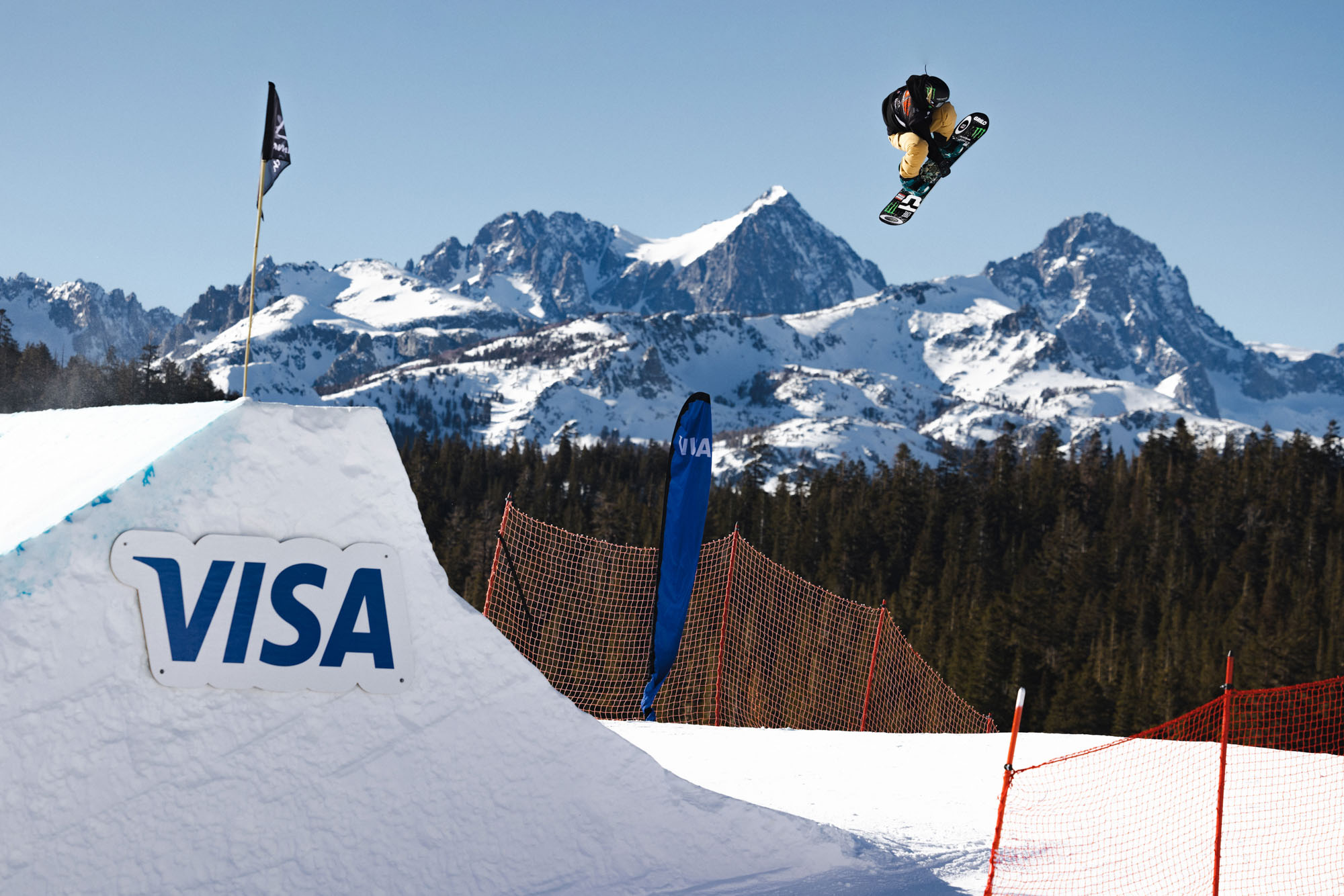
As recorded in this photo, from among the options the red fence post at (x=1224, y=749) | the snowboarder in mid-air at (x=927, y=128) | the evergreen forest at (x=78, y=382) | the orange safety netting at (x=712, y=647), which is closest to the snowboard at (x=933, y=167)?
the snowboarder in mid-air at (x=927, y=128)

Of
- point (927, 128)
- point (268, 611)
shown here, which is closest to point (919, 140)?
point (927, 128)

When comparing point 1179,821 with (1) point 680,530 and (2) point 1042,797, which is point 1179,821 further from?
(1) point 680,530

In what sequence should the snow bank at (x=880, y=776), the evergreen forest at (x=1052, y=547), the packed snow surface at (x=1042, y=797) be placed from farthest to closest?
the evergreen forest at (x=1052, y=547) → the snow bank at (x=880, y=776) → the packed snow surface at (x=1042, y=797)

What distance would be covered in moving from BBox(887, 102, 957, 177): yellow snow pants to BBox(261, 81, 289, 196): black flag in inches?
156

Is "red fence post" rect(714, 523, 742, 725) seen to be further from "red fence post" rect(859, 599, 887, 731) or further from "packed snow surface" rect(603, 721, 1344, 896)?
"packed snow surface" rect(603, 721, 1344, 896)

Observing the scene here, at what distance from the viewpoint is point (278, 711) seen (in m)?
5.01

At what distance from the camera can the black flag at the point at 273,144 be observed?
6.01 meters

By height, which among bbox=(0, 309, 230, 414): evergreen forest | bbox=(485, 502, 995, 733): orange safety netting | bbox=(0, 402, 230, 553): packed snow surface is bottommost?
bbox=(485, 502, 995, 733): orange safety netting

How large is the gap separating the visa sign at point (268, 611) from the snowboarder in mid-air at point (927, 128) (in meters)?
4.42

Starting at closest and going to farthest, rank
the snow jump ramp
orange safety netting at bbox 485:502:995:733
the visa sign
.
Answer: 1. the snow jump ramp
2. the visa sign
3. orange safety netting at bbox 485:502:995:733

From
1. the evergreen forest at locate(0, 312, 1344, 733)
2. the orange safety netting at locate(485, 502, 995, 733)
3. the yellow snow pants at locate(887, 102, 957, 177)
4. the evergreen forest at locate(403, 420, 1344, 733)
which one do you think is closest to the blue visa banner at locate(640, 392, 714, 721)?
the orange safety netting at locate(485, 502, 995, 733)

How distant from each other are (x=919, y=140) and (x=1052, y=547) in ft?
209

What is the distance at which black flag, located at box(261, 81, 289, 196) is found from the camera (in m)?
6.01

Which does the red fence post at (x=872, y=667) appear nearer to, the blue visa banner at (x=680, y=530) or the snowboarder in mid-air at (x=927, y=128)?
the blue visa banner at (x=680, y=530)
